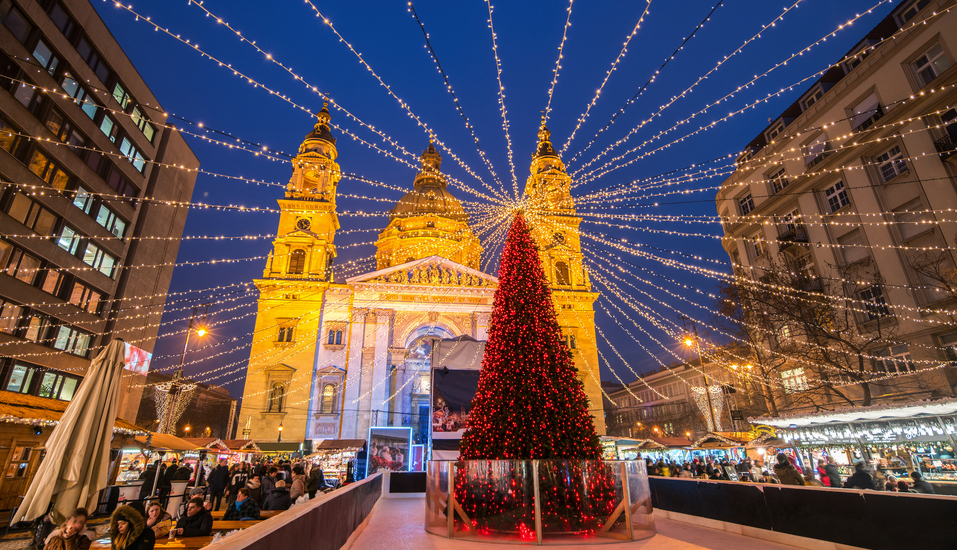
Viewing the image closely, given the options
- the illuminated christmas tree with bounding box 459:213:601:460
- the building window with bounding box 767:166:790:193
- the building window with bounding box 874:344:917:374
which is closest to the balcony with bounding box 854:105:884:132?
the building window with bounding box 767:166:790:193

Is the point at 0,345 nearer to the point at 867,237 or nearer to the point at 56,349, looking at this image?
the point at 56,349

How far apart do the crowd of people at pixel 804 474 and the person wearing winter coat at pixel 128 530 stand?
25.9 ft

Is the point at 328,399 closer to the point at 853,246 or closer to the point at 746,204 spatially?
the point at 746,204

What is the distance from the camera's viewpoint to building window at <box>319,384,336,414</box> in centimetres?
2935

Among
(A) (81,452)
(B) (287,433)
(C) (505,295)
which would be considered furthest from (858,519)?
(B) (287,433)

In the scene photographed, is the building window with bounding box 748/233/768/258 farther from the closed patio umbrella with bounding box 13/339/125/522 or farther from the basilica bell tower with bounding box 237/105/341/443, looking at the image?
the closed patio umbrella with bounding box 13/339/125/522

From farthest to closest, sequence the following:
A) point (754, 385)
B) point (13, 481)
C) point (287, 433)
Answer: point (287, 433) < point (754, 385) < point (13, 481)

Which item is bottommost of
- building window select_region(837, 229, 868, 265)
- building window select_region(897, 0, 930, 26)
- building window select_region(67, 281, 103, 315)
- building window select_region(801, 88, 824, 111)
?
building window select_region(67, 281, 103, 315)

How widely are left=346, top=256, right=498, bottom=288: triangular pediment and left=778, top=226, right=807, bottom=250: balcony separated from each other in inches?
694

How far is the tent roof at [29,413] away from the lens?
1157 centimetres

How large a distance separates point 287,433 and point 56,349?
41.6 feet

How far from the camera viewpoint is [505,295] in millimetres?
9398

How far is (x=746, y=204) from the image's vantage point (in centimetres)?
2720

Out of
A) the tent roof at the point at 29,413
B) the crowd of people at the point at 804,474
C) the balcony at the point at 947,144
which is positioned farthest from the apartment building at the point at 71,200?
the balcony at the point at 947,144
